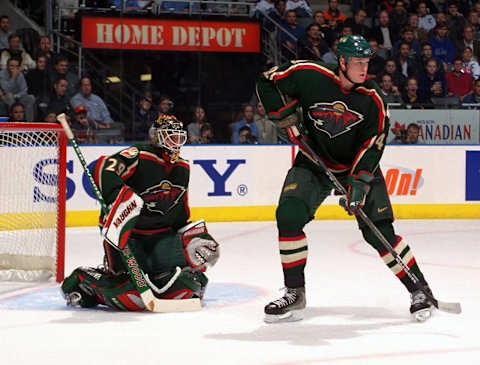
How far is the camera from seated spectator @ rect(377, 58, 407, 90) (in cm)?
851

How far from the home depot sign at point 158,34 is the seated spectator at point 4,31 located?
0.71m

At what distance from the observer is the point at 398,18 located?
9523mm

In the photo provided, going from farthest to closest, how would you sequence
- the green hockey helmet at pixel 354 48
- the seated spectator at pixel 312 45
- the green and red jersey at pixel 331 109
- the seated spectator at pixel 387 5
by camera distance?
the seated spectator at pixel 387 5 < the seated spectator at pixel 312 45 < the green and red jersey at pixel 331 109 < the green hockey helmet at pixel 354 48

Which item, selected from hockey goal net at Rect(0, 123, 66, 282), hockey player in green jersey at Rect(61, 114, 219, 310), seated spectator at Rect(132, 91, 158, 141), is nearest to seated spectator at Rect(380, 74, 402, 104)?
seated spectator at Rect(132, 91, 158, 141)

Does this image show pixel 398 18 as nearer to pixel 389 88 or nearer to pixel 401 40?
pixel 401 40

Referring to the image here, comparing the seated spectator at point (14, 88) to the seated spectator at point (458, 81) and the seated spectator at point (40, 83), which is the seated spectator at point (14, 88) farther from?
the seated spectator at point (458, 81)

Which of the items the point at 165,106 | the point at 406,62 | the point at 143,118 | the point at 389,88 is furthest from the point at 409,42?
the point at 143,118

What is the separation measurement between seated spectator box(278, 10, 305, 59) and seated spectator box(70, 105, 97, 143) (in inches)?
96.0

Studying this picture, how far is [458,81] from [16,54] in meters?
4.38

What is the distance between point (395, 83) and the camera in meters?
8.52

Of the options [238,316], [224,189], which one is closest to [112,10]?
[224,189]

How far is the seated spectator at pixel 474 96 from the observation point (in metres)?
8.13

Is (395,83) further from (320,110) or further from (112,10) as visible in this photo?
(320,110)

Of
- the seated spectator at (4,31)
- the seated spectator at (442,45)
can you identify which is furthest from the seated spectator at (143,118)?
the seated spectator at (442,45)
